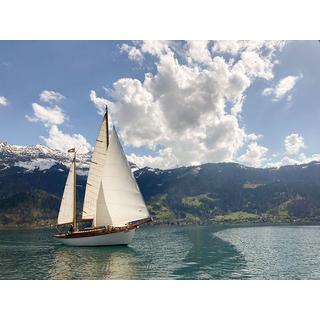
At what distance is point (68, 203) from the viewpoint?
258ft

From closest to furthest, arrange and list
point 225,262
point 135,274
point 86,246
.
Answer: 1. point 135,274
2. point 225,262
3. point 86,246

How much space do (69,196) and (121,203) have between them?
54.1 ft

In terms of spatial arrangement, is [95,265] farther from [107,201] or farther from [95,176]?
[95,176]

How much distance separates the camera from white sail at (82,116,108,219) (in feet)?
243

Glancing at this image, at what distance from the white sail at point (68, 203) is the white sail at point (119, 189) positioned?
41.0ft

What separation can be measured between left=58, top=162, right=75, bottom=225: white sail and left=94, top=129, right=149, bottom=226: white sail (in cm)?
1250

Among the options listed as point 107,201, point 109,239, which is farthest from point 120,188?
point 109,239

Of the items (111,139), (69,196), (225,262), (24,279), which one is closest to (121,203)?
(111,139)

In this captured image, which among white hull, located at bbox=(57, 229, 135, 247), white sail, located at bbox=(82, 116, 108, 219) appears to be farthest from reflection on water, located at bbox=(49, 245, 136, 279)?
white sail, located at bbox=(82, 116, 108, 219)

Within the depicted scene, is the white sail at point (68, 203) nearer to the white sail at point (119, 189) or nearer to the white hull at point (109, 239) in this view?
the white hull at point (109, 239)

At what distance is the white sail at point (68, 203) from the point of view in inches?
3014

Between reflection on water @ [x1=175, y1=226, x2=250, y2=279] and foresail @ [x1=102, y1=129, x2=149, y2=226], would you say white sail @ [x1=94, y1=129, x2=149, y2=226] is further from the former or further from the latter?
reflection on water @ [x1=175, y1=226, x2=250, y2=279]

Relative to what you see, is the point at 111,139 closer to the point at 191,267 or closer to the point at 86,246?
the point at 86,246

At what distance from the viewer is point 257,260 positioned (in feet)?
177
